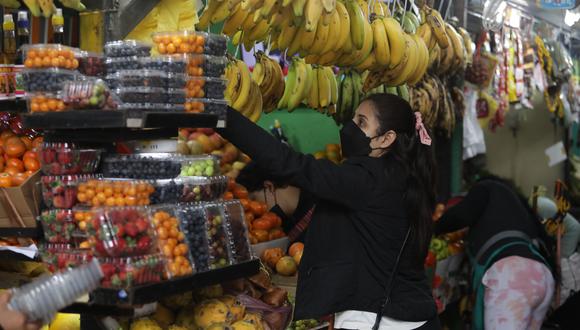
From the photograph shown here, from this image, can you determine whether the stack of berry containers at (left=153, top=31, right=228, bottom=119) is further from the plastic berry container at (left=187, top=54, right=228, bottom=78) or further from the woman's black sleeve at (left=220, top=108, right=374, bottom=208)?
the woman's black sleeve at (left=220, top=108, right=374, bottom=208)

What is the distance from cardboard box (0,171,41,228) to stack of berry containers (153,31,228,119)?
690 millimetres

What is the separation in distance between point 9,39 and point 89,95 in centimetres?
120

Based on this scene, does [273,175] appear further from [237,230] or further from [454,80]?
[454,80]

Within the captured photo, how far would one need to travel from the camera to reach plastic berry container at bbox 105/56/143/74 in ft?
9.21

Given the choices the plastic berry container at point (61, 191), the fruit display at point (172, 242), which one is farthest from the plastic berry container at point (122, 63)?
the fruit display at point (172, 242)

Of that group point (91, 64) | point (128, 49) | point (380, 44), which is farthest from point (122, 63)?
point (380, 44)

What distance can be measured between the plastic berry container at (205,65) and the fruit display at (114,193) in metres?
0.45

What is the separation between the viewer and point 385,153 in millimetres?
3592

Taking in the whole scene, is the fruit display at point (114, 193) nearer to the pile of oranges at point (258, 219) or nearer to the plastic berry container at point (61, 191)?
the plastic berry container at point (61, 191)

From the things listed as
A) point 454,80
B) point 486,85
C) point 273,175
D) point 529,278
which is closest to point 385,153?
point 273,175

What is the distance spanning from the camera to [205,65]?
294 cm

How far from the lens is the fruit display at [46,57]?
110 inches

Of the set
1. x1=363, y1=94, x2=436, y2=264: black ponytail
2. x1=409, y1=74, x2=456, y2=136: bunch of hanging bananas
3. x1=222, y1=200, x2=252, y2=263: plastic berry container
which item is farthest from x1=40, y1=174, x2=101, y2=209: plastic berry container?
x1=409, y1=74, x2=456, y2=136: bunch of hanging bananas

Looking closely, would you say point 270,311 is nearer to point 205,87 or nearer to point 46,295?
point 205,87
